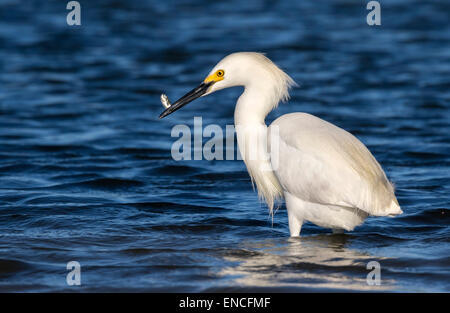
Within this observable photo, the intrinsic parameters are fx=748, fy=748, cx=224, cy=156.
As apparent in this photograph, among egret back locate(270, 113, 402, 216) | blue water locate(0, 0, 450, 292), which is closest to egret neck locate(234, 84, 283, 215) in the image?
egret back locate(270, 113, 402, 216)

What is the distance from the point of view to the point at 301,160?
681cm

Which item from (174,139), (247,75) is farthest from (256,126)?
(174,139)

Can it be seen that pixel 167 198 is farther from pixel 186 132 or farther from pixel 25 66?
pixel 25 66

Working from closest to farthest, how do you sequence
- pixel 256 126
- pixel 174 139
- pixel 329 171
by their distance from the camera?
pixel 329 171
pixel 256 126
pixel 174 139

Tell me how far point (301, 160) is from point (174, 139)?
5.53 metres

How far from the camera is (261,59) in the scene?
7246mm

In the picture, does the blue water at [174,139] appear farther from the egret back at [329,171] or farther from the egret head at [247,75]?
the egret head at [247,75]

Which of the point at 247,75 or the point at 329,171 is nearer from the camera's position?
the point at 329,171

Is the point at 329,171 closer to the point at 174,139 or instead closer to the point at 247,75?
the point at 247,75

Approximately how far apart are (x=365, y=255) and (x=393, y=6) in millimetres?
17847

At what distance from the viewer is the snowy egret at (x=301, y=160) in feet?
21.9

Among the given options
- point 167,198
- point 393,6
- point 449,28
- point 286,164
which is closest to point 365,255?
point 286,164

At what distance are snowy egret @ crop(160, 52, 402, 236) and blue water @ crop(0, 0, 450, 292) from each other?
40cm

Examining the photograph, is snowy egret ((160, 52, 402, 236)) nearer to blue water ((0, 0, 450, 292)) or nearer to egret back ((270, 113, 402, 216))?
egret back ((270, 113, 402, 216))
